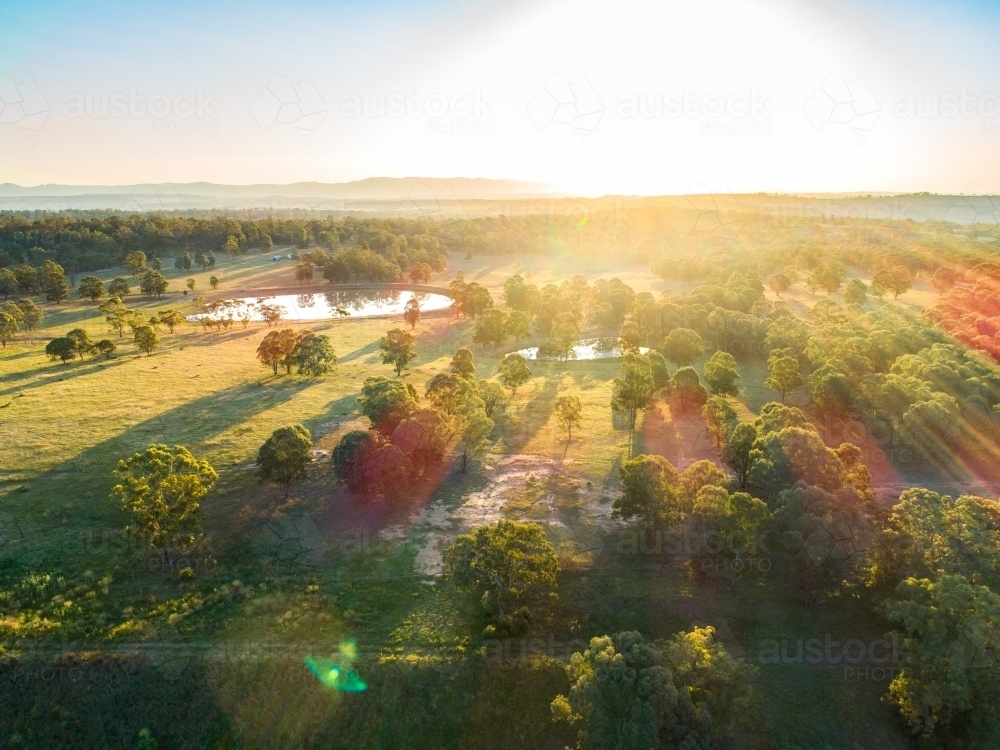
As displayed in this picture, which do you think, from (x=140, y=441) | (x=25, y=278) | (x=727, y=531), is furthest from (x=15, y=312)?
(x=727, y=531)

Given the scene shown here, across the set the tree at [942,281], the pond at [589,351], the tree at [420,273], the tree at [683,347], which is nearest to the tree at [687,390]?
the tree at [683,347]

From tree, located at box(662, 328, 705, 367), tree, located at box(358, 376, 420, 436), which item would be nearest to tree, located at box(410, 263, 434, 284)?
tree, located at box(662, 328, 705, 367)

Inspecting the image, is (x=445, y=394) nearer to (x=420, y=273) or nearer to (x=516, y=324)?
(x=516, y=324)

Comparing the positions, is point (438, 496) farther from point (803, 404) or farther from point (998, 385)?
point (998, 385)

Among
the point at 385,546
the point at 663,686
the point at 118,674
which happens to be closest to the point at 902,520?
the point at 663,686

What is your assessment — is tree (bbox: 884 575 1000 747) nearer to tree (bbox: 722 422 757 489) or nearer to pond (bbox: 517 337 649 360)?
tree (bbox: 722 422 757 489)

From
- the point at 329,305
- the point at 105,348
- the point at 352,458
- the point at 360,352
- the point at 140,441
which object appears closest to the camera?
the point at 352,458

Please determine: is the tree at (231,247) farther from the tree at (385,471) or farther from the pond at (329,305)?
the tree at (385,471)
